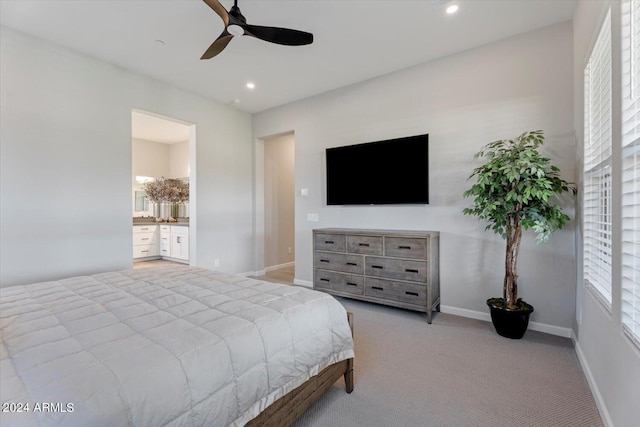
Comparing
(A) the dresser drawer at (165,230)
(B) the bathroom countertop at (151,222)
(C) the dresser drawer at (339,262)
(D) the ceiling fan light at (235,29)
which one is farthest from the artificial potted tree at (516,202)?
(A) the dresser drawer at (165,230)

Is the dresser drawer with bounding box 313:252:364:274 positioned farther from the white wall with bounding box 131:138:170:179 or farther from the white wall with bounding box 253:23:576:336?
the white wall with bounding box 131:138:170:179

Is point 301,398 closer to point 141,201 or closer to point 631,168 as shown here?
point 631,168

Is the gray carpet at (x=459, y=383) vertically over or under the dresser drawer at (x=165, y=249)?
under

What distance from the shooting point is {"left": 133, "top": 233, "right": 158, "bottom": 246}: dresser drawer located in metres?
6.35

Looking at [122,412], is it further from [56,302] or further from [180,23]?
[180,23]

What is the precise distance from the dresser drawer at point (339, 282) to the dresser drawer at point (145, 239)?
4.71 metres

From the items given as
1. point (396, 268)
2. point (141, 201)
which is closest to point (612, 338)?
point (396, 268)

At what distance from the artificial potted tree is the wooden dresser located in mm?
601

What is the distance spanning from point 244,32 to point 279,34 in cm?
27

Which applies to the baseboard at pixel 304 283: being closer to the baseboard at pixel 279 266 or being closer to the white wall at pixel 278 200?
the baseboard at pixel 279 266

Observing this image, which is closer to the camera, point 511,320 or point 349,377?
point 349,377

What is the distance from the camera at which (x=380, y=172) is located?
12.2 ft

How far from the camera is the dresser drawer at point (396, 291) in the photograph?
305 cm

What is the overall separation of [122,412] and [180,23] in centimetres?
312
